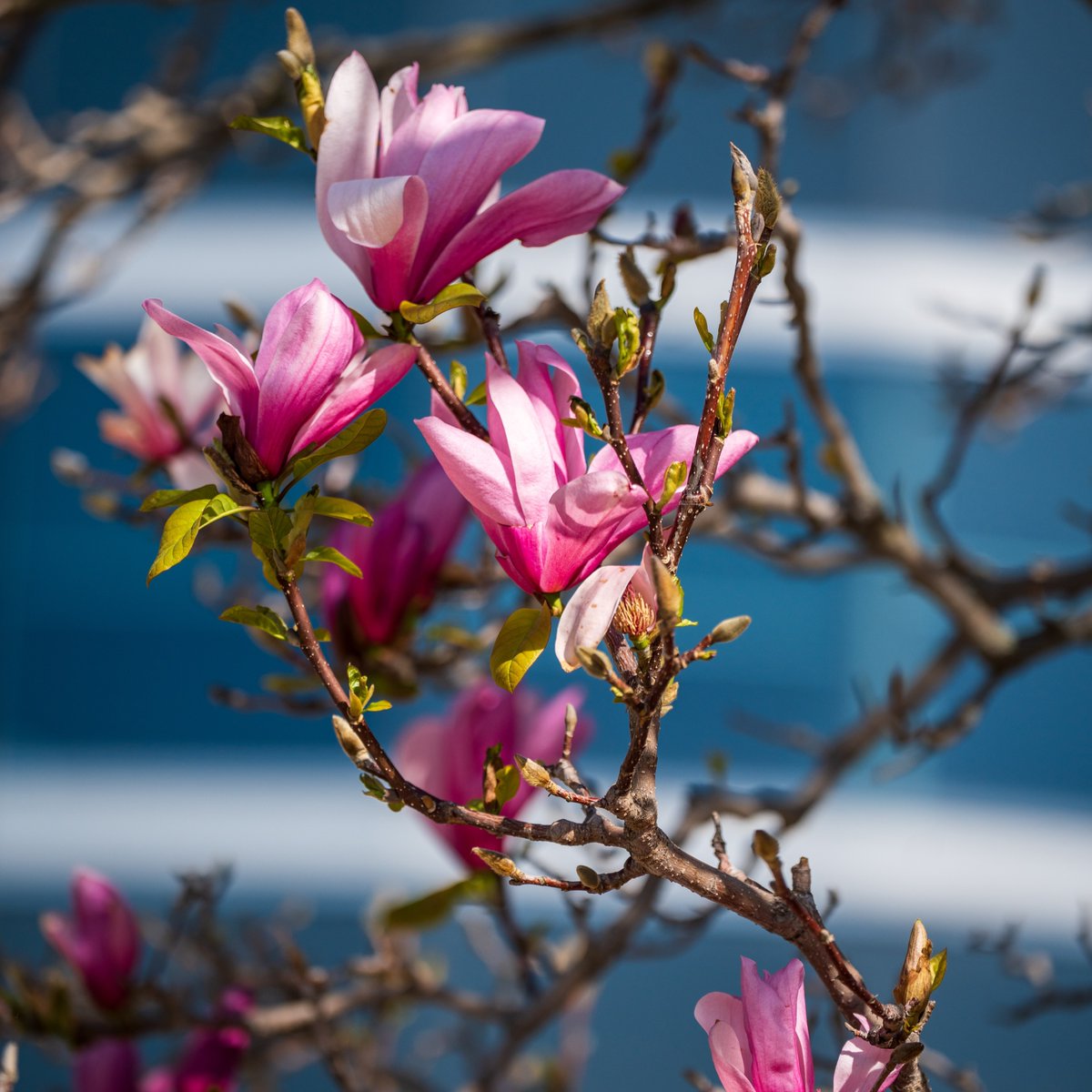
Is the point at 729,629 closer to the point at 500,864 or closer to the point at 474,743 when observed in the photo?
the point at 500,864

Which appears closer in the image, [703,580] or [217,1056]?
[217,1056]

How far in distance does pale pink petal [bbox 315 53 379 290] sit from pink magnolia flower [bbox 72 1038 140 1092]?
0.54 meters

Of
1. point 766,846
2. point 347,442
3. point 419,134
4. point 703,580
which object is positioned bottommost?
point 766,846

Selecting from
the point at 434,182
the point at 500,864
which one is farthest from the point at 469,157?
the point at 500,864

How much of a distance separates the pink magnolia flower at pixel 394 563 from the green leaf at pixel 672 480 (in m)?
0.28

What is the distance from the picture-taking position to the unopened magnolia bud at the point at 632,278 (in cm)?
46

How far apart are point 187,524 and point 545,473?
0.11m

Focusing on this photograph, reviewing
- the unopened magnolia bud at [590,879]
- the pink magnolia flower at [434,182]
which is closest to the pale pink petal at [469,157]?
the pink magnolia flower at [434,182]

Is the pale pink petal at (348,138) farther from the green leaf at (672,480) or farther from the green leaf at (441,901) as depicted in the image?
the green leaf at (441,901)

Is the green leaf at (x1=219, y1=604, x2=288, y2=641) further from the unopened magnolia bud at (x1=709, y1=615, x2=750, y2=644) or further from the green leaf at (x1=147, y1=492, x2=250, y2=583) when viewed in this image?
the unopened magnolia bud at (x1=709, y1=615, x2=750, y2=644)

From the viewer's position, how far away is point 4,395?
1.25 metres

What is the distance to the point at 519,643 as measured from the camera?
0.35 metres

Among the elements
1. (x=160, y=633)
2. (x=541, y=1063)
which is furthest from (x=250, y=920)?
(x=160, y=633)

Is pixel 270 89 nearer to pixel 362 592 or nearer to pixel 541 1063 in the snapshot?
pixel 362 592
